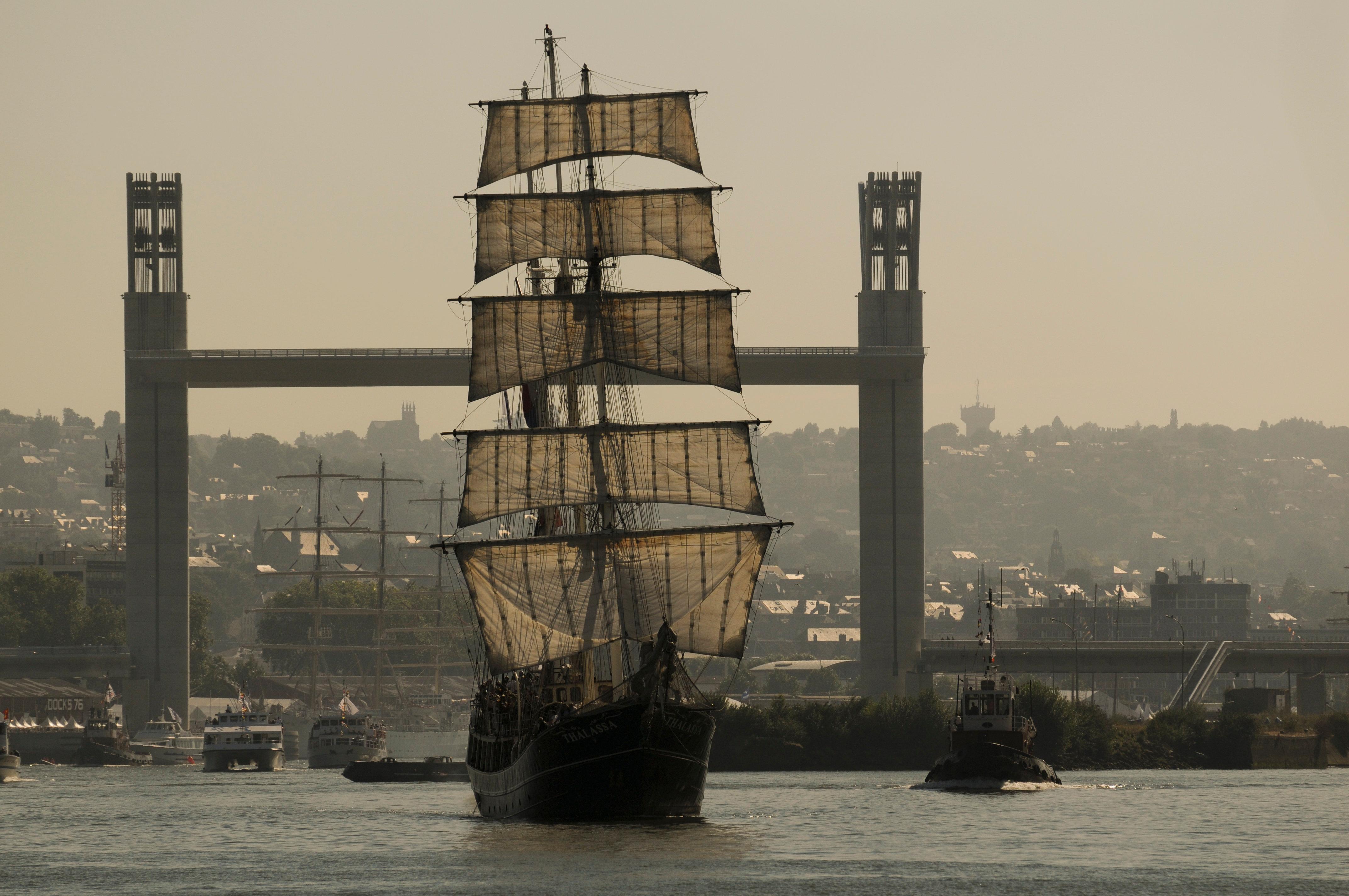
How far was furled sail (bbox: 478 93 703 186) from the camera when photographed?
239 feet

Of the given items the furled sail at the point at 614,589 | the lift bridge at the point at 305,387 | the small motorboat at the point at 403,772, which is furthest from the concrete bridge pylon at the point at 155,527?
the furled sail at the point at 614,589

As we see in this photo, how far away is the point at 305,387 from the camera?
12456 centimetres

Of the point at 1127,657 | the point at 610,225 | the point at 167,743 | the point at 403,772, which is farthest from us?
the point at 1127,657

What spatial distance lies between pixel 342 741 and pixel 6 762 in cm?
2234

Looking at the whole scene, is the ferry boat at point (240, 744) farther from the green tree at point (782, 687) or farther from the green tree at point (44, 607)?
the green tree at point (782, 687)

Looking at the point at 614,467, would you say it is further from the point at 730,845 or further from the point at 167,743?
the point at 167,743

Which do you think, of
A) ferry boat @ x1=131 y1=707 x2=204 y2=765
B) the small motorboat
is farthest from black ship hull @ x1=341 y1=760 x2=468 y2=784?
ferry boat @ x1=131 y1=707 x2=204 y2=765

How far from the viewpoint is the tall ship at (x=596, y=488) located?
61.5 meters

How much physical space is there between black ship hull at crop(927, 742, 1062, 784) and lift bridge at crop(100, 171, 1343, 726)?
3863cm

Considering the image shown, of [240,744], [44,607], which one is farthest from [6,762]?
[44,607]

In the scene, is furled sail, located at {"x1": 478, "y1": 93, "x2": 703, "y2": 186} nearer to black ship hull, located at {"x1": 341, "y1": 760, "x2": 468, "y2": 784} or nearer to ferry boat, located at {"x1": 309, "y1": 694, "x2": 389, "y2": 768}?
black ship hull, located at {"x1": 341, "y1": 760, "x2": 468, "y2": 784}

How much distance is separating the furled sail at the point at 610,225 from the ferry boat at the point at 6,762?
33.3 meters

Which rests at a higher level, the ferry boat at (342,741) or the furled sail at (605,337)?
the furled sail at (605,337)

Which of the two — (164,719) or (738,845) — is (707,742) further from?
(164,719)
